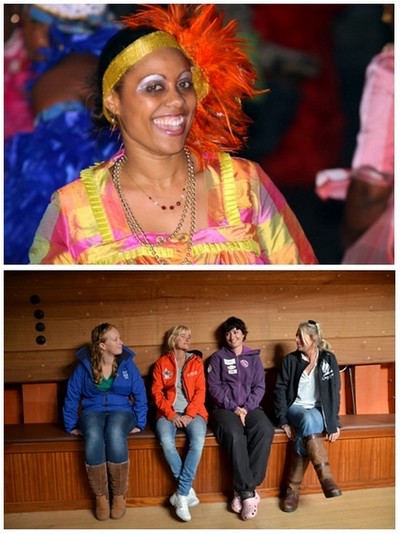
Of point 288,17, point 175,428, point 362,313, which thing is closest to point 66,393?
point 175,428

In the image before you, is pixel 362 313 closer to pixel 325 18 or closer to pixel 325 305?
pixel 325 305

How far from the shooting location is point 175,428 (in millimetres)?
2939

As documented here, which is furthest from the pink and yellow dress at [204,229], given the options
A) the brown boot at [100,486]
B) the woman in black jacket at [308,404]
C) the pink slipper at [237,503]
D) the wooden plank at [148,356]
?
the pink slipper at [237,503]

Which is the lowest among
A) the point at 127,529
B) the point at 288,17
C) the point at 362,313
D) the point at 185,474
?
the point at 127,529

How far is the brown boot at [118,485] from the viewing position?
111 inches

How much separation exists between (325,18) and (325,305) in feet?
3.97

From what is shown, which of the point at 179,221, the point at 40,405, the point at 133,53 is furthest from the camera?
the point at 40,405

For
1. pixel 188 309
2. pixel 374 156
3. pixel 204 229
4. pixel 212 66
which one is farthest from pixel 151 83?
pixel 188 309

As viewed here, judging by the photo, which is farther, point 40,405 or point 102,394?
point 40,405

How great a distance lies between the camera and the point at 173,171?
2777 millimetres

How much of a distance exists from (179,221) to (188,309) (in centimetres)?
58

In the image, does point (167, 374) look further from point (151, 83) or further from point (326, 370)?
point (151, 83)

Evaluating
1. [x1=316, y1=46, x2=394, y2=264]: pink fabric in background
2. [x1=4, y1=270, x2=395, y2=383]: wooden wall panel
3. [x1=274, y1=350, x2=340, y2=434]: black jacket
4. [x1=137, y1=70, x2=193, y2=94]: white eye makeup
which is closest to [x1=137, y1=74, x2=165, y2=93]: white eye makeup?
[x1=137, y1=70, x2=193, y2=94]: white eye makeup

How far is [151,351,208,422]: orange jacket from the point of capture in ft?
9.78
